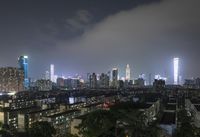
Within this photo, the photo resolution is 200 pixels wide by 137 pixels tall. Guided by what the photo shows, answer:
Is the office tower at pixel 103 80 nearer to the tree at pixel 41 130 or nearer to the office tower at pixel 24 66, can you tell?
the office tower at pixel 24 66

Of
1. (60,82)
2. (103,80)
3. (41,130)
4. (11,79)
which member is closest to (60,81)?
(60,82)

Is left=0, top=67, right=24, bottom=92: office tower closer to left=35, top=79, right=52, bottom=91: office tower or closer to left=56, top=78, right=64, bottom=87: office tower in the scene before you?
left=35, top=79, right=52, bottom=91: office tower

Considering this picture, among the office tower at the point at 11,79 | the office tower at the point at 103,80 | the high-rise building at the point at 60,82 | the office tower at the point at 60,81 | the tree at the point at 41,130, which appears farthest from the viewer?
the office tower at the point at 60,81

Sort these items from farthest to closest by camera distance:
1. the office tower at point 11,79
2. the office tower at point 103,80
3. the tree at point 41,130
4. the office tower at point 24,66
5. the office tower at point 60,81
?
the office tower at point 60,81, the office tower at point 103,80, the office tower at point 24,66, the office tower at point 11,79, the tree at point 41,130

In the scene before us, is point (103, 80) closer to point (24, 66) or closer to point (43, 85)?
point (43, 85)

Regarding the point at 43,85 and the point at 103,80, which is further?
the point at 103,80

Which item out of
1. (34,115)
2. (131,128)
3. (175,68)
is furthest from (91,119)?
(175,68)

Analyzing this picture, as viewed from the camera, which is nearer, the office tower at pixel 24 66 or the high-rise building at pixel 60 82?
the office tower at pixel 24 66

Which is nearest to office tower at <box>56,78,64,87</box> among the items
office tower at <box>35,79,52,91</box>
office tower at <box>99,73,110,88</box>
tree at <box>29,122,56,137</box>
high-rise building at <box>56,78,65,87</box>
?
high-rise building at <box>56,78,65,87</box>

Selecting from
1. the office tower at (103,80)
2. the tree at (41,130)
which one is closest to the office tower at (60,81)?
the office tower at (103,80)
